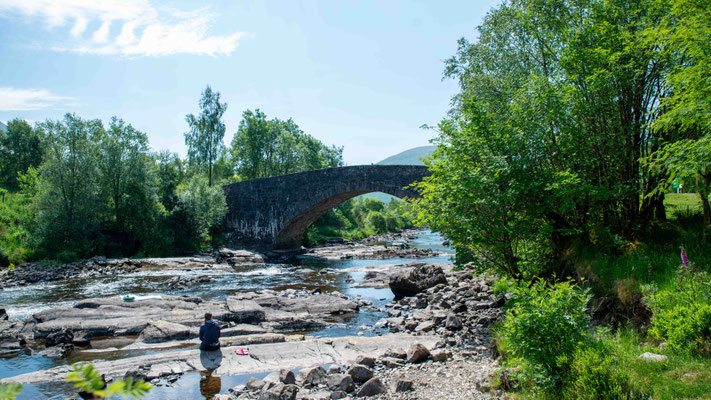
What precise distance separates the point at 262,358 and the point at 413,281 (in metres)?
7.47

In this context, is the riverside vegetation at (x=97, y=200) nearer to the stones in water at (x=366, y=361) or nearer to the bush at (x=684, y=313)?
the stones in water at (x=366, y=361)

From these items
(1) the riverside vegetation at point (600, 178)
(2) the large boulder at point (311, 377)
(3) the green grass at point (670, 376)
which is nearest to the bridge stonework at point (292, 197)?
(1) the riverside vegetation at point (600, 178)

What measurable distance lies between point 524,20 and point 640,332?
28.5 ft

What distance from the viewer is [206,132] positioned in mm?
42375

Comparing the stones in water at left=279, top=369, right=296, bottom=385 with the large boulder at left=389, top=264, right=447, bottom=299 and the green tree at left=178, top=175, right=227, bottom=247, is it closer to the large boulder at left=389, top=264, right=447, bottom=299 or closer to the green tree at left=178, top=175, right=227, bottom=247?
the large boulder at left=389, top=264, right=447, bottom=299

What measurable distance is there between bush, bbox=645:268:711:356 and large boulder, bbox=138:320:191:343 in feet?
28.1

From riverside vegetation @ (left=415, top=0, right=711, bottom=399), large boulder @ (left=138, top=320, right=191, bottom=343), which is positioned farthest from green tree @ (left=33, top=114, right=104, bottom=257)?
riverside vegetation @ (left=415, top=0, right=711, bottom=399)

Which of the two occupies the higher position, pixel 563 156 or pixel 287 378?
pixel 563 156

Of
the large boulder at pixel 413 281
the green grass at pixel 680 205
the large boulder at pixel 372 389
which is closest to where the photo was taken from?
the large boulder at pixel 372 389

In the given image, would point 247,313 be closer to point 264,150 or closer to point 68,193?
point 68,193

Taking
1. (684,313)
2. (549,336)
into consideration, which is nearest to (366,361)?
(549,336)

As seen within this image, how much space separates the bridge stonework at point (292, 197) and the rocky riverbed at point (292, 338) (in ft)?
32.6

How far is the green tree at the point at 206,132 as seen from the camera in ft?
138

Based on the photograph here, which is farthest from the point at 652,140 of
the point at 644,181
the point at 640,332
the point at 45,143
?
the point at 45,143
